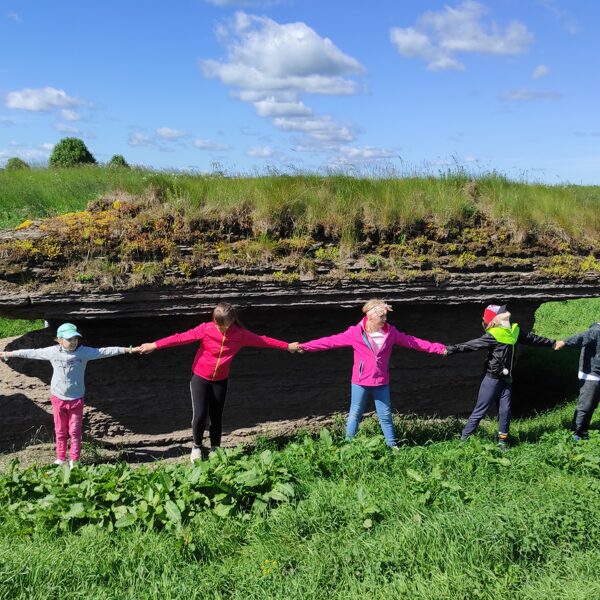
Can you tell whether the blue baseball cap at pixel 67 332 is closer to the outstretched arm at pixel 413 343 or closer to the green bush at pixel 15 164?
the outstretched arm at pixel 413 343

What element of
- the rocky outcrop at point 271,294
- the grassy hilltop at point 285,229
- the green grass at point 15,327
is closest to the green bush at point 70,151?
the green grass at point 15,327

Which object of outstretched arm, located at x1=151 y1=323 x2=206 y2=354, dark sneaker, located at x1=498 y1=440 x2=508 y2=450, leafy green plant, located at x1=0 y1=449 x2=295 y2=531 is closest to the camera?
leafy green plant, located at x1=0 y1=449 x2=295 y2=531

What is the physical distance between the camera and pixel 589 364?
7113 mm

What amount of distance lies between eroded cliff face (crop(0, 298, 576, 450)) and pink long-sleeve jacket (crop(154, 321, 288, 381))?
0.61 metres

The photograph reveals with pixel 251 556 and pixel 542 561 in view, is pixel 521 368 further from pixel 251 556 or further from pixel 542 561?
pixel 251 556

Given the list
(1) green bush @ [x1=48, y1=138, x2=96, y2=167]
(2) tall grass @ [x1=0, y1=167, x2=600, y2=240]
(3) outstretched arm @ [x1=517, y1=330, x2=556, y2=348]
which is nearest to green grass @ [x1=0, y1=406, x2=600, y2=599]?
(3) outstretched arm @ [x1=517, y1=330, x2=556, y2=348]

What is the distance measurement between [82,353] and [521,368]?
755cm

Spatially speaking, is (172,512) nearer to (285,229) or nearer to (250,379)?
(250,379)

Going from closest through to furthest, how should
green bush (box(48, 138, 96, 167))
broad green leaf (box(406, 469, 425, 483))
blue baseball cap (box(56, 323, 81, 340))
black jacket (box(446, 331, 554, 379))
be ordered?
1. broad green leaf (box(406, 469, 425, 483))
2. blue baseball cap (box(56, 323, 81, 340))
3. black jacket (box(446, 331, 554, 379))
4. green bush (box(48, 138, 96, 167))

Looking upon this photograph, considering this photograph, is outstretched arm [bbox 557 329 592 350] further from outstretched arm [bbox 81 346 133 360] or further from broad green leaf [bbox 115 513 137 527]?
broad green leaf [bbox 115 513 137 527]

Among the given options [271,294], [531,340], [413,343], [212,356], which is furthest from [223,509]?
[531,340]

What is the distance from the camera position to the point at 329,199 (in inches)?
310

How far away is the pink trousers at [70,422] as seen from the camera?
6.31 m

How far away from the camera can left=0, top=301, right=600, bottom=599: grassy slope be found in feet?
12.8
